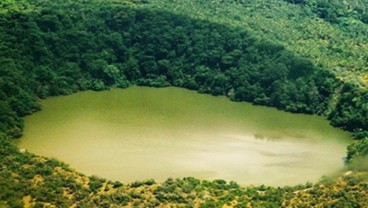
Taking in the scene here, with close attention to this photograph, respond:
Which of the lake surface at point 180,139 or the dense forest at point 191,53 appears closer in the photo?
the lake surface at point 180,139

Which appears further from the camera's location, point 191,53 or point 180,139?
point 191,53

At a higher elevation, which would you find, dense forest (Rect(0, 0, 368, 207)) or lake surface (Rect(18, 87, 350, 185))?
dense forest (Rect(0, 0, 368, 207))

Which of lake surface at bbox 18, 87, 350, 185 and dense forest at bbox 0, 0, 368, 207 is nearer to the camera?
lake surface at bbox 18, 87, 350, 185

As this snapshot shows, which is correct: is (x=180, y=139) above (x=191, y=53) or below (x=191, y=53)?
below

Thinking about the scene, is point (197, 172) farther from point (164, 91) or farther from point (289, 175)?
point (164, 91)

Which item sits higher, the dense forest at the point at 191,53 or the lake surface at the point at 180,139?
the dense forest at the point at 191,53
